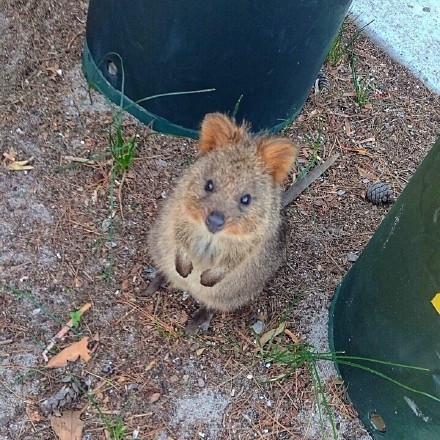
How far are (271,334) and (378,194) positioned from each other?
118cm

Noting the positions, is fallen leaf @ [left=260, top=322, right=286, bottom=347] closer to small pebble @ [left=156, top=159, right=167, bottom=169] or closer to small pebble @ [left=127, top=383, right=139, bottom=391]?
small pebble @ [left=127, top=383, right=139, bottom=391]

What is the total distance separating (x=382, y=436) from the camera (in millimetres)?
3113

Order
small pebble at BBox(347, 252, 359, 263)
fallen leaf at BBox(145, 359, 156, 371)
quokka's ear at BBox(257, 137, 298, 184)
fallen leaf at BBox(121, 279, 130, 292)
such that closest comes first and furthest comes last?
quokka's ear at BBox(257, 137, 298, 184) < fallen leaf at BBox(145, 359, 156, 371) < fallen leaf at BBox(121, 279, 130, 292) < small pebble at BBox(347, 252, 359, 263)

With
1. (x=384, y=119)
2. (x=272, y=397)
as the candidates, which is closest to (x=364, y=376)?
(x=272, y=397)

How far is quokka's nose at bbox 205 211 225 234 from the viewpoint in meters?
2.68

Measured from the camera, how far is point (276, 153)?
2.86 metres

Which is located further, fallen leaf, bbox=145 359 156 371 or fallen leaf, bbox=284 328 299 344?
fallen leaf, bbox=284 328 299 344

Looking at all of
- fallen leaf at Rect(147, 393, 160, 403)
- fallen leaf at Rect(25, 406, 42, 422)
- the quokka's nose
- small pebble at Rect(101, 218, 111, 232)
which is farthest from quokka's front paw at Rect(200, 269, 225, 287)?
fallen leaf at Rect(25, 406, 42, 422)

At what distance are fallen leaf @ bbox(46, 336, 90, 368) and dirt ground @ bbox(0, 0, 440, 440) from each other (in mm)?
28

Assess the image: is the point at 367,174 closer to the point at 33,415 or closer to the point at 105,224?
the point at 105,224

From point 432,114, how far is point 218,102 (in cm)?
177

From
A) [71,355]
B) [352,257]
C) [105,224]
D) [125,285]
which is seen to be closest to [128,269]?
[125,285]

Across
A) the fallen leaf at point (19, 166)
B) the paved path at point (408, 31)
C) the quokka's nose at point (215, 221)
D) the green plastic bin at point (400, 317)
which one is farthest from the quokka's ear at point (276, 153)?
the paved path at point (408, 31)

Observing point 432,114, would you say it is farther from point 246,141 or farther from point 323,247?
point 246,141
